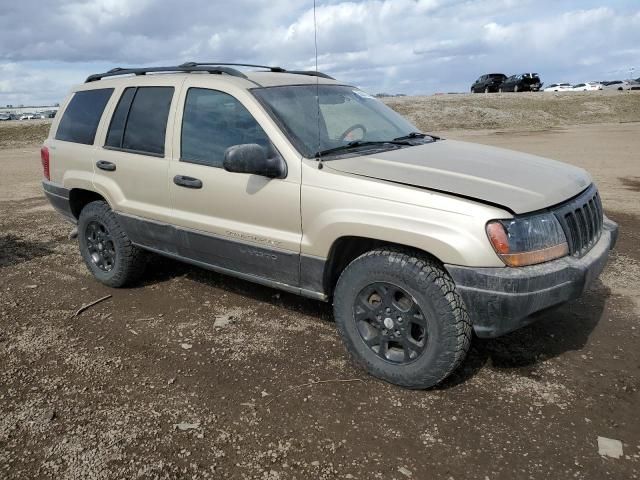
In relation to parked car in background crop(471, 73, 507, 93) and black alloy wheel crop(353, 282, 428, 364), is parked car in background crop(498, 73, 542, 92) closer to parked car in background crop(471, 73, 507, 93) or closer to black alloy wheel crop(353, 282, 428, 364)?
parked car in background crop(471, 73, 507, 93)

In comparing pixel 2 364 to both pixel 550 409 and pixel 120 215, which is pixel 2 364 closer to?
Answer: pixel 120 215

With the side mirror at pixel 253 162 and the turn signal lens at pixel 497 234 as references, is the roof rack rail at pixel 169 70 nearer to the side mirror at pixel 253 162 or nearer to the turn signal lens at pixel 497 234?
the side mirror at pixel 253 162

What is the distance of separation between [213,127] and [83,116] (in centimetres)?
180

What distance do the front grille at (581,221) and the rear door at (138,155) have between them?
111 inches

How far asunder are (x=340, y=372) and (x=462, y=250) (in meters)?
1.21

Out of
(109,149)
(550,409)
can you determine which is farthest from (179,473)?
(109,149)

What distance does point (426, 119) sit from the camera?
28.3 meters

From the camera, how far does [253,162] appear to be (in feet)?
11.7

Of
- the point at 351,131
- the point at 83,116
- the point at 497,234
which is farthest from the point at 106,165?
the point at 497,234

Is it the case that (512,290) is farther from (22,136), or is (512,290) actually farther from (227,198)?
(22,136)

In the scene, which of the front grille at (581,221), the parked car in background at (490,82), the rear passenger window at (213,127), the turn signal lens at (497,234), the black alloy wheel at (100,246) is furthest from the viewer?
the parked car in background at (490,82)

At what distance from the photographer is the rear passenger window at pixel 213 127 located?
388 centimetres

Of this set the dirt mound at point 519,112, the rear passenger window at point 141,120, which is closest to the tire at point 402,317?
the rear passenger window at point 141,120

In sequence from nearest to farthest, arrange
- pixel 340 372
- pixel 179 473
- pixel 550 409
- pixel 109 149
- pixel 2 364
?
pixel 179 473 < pixel 550 409 < pixel 340 372 < pixel 2 364 < pixel 109 149
